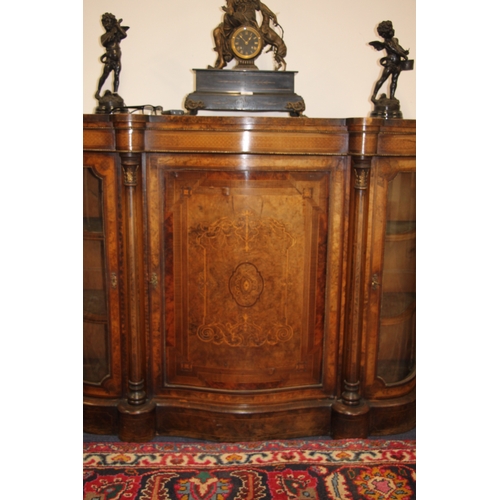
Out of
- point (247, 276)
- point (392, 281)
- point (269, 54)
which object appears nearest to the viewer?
point (247, 276)

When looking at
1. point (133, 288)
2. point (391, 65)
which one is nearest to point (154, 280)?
point (133, 288)

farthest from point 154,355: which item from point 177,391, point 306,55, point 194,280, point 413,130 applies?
point 306,55

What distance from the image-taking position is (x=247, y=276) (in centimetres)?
225

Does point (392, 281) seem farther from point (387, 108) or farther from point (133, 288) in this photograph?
point (133, 288)

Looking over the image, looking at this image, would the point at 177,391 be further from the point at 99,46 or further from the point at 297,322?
the point at 99,46

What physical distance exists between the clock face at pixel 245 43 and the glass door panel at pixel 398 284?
2.70 feet

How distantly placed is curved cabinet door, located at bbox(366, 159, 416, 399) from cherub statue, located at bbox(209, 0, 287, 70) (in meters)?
0.72

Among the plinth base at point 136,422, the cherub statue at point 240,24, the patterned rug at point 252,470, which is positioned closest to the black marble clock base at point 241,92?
the cherub statue at point 240,24

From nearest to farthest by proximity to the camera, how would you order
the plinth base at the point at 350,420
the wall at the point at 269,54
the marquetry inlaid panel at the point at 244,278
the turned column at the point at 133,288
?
the turned column at the point at 133,288
the marquetry inlaid panel at the point at 244,278
the plinth base at the point at 350,420
the wall at the point at 269,54

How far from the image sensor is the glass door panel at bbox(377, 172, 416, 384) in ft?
7.52

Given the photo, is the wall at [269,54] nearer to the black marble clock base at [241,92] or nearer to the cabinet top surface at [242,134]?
the black marble clock base at [241,92]

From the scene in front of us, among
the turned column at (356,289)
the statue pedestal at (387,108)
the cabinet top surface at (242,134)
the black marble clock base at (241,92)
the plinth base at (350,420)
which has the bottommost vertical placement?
the plinth base at (350,420)

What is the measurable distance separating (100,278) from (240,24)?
1.26 metres

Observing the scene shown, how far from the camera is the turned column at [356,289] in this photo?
7.07 ft
